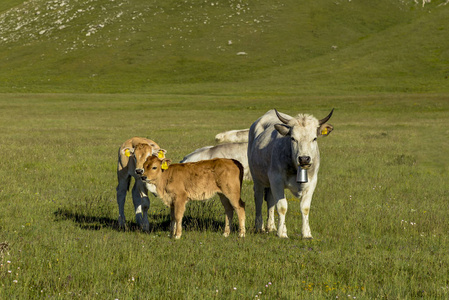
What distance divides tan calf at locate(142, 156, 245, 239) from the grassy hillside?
71135 millimetres

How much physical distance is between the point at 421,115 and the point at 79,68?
92.9m

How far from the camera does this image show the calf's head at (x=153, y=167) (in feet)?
32.9

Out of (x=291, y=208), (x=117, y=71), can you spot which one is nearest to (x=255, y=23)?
(x=117, y=71)

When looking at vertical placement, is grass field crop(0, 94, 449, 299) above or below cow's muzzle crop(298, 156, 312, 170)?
below

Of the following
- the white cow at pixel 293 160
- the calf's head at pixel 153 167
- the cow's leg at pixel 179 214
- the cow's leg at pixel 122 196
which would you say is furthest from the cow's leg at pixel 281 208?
the cow's leg at pixel 122 196

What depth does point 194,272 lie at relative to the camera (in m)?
7.54

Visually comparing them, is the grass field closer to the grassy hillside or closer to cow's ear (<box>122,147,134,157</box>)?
cow's ear (<box>122,147,134,157</box>)

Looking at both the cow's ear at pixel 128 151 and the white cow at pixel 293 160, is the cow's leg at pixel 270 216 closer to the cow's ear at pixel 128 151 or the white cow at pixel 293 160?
the white cow at pixel 293 160

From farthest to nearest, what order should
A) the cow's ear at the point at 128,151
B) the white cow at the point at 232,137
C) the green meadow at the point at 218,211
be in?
1. the white cow at the point at 232,137
2. the cow's ear at the point at 128,151
3. the green meadow at the point at 218,211

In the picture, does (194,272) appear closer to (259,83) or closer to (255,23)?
(259,83)

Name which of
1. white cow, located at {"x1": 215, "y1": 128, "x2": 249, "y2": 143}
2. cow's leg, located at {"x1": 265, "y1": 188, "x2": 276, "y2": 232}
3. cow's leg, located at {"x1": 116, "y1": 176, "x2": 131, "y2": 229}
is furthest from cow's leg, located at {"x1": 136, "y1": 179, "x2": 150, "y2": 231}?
white cow, located at {"x1": 215, "y1": 128, "x2": 249, "y2": 143}

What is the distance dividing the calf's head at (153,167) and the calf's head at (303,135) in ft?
7.58

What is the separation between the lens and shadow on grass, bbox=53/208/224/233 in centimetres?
1090

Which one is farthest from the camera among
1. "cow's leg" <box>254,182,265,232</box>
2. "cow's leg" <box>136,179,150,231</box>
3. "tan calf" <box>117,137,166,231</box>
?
"cow's leg" <box>254,182,265,232</box>
